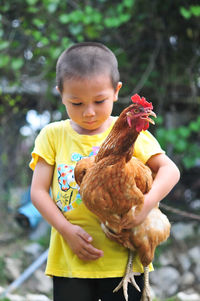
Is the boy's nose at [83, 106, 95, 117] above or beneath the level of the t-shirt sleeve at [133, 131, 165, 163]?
above

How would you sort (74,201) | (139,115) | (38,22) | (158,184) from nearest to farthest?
1. (139,115)
2. (158,184)
3. (74,201)
4. (38,22)

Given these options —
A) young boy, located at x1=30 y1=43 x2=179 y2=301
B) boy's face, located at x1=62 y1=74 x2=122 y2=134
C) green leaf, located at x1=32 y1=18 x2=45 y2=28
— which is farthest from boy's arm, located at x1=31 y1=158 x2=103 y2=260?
green leaf, located at x1=32 y1=18 x2=45 y2=28

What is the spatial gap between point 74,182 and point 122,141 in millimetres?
272

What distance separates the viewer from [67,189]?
4.13 ft

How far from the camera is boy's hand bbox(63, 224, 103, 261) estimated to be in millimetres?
1193

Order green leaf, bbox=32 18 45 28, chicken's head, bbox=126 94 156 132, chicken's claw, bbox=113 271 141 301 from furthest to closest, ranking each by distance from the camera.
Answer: green leaf, bbox=32 18 45 28 → chicken's claw, bbox=113 271 141 301 → chicken's head, bbox=126 94 156 132

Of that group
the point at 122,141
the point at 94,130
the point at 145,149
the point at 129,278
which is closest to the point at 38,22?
the point at 94,130

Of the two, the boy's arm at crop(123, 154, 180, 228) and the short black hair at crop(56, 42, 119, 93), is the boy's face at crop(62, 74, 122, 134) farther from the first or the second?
the boy's arm at crop(123, 154, 180, 228)

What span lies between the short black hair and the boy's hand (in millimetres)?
476

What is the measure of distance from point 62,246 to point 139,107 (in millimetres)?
581

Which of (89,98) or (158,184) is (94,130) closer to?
(89,98)

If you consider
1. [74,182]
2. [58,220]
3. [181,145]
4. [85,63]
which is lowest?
[181,145]

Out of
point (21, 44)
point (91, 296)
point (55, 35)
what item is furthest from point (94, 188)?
point (21, 44)

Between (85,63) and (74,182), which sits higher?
(85,63)
